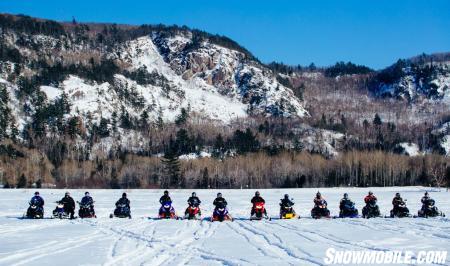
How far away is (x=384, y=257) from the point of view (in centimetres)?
1396

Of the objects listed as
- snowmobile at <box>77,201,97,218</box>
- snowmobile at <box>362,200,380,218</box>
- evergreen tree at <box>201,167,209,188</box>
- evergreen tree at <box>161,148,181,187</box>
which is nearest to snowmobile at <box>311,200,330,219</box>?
snowmobile at <box>362,200,380,218</box>

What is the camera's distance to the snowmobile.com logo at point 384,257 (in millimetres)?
13297

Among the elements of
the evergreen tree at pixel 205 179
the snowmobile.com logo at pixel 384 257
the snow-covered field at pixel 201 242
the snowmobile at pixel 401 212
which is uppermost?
the evergreen tree at pixel 205 179

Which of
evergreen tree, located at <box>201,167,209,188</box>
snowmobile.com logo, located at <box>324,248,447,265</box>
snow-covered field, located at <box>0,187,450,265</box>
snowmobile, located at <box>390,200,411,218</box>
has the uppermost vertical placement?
evergreen tree, located at <box>201,167,209,188</box>

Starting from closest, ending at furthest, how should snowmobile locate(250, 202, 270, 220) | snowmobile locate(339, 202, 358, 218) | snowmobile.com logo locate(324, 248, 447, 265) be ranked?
1. snowmobile.com logo locate(324, 248, 447, 265)
2. snowmobile locate(250, 202, 270, 220)
3. snowmobile locate(339, 202, 358, 218)

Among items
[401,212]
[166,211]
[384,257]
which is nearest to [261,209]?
[166,211]

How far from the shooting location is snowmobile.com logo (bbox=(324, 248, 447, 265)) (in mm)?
13297

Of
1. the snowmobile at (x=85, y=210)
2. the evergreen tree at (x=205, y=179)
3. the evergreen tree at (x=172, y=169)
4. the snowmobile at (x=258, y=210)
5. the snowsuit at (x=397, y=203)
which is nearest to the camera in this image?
the snowmobile at (x=258, y=210)

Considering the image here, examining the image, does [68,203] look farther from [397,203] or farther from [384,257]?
[384,257]

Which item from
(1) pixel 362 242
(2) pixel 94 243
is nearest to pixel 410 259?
(1) pixel 362 242

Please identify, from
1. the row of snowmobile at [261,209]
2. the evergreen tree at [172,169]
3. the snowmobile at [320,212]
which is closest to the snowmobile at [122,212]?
the row of snowmobile at [261,209]

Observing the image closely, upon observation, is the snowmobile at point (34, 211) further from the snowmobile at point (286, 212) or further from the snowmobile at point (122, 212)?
the snowmobile at point (286, 212)

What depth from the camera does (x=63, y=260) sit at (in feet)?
47.1

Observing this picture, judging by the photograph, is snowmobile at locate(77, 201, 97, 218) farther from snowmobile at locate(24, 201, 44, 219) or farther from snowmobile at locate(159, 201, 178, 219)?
snowmobile at locate(159, 201, 178, 219)
